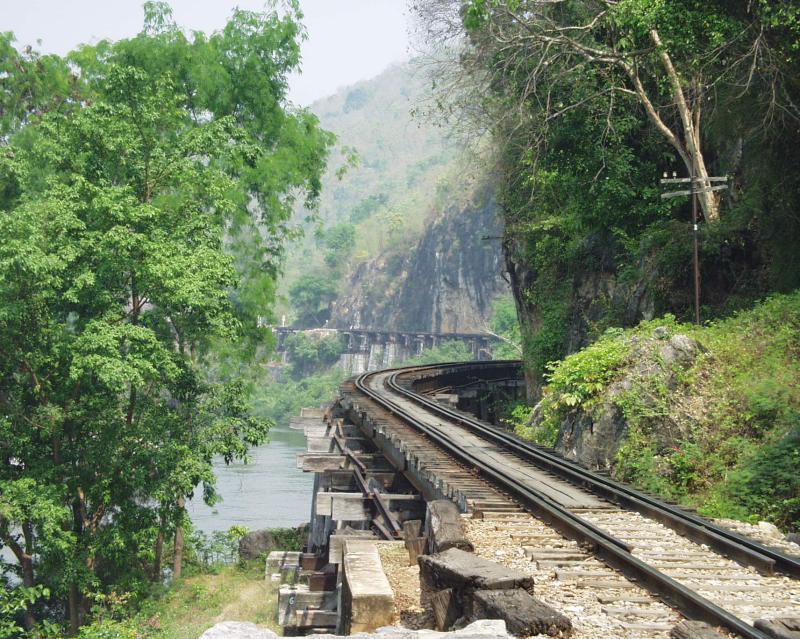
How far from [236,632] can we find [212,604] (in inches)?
733

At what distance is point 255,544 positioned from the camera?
2561 centimetres

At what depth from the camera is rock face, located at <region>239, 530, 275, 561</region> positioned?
2548 cm

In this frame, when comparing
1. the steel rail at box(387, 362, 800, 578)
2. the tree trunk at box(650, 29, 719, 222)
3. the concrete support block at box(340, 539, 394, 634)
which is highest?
the tree trunk at box(650, 29, 719, 222)

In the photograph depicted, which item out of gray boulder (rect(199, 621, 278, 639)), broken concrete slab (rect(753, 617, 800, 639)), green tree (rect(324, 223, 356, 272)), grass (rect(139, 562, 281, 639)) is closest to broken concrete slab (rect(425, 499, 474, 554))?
broken concrete slab (rect(753, 617, 800, 639))

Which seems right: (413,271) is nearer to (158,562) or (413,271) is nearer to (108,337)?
(158,562)

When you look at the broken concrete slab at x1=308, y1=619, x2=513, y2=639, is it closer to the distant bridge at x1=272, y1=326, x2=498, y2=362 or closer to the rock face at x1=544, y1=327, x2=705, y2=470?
the rock face at x1=544, y1=327, x2=705, y2=470

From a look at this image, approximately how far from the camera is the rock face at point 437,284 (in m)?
103

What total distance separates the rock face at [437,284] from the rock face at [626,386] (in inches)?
3159

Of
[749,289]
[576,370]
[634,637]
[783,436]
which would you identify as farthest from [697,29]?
[634,637]

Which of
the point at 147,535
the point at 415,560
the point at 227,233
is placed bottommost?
the point at 147,535

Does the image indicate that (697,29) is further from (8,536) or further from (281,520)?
(281,520)

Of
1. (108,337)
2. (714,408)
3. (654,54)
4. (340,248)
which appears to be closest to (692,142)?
(654,54)

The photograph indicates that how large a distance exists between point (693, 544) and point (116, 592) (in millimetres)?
14470

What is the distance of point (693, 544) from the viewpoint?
7.20m
